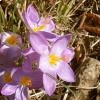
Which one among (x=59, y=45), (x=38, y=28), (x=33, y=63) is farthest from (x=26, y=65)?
(x=38, y=28)

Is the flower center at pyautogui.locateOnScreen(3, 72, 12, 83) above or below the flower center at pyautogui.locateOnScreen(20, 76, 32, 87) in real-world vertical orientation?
above

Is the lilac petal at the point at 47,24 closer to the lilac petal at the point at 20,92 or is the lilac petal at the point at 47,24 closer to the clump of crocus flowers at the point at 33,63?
the clump of crocus flowers at the point at 33,63

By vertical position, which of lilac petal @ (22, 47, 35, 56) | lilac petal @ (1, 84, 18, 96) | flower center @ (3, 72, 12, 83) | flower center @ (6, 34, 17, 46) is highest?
flower center @ (6, 34, 17, 46)

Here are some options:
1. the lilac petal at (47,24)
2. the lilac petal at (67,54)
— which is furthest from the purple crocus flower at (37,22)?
the lilac petal at (67,54)

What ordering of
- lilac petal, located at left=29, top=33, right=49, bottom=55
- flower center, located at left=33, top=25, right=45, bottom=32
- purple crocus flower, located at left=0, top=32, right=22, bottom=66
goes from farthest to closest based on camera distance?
flower center, located at left=33, top=25, right=45, bottom=32, purple crocus flower, located at left=0, top=32, right=22, bottom=66, lilac petal, located at left=29, top=33, right=49, bottom=55

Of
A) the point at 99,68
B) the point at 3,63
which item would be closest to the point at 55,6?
the point at 99,68

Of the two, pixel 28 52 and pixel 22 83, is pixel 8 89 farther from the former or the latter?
pixel 28 52

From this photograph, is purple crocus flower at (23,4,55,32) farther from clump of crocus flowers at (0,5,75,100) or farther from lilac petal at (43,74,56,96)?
lilac petal at (43,74,56,96)

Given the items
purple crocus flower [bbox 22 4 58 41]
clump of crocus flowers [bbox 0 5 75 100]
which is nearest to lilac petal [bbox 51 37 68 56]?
clump of crocus flowers [bbox 0 5 75 100]
